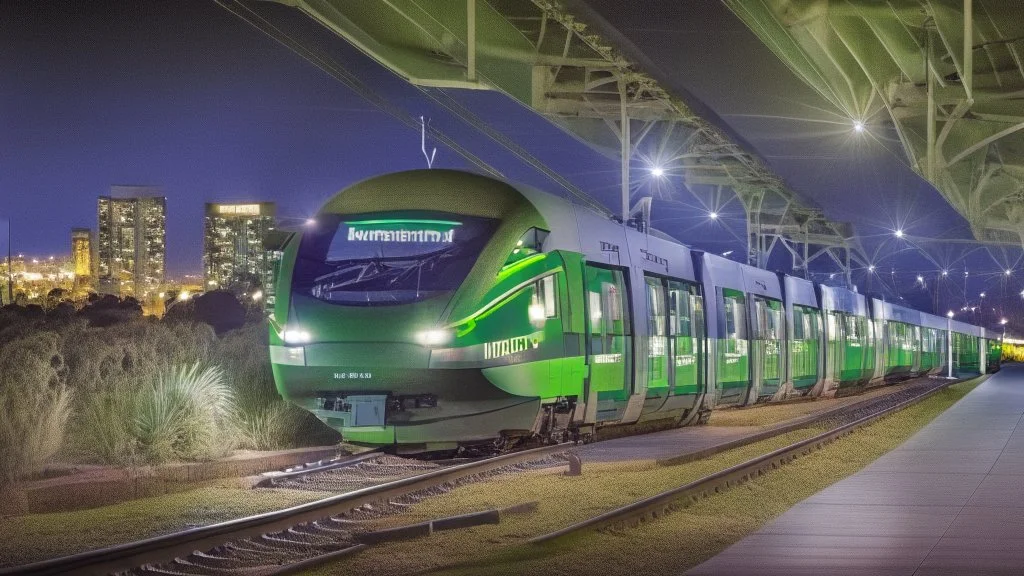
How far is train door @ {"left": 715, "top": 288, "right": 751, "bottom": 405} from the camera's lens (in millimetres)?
23594

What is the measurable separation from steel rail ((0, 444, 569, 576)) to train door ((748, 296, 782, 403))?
46.5ft

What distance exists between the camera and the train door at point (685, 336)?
66.5ft

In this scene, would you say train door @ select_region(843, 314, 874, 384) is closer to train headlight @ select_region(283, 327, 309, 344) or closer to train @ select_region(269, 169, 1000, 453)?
train @ select_region(269, 169, 1000, 453)

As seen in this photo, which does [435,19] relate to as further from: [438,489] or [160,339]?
[438,489]

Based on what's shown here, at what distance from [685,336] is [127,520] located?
11729mm

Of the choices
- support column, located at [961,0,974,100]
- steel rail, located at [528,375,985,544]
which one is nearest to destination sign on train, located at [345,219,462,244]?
steel rail, located at [528,375,985,544]

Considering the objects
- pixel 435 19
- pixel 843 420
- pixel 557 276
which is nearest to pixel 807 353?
pixel 843 420

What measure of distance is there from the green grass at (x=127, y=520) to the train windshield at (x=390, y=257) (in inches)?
94.2

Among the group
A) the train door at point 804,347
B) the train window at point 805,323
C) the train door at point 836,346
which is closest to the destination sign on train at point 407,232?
the train door at point 804,347

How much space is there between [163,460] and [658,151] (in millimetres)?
28971

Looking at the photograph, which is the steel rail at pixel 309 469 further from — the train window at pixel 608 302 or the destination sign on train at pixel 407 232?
the train window at pixel 608 302

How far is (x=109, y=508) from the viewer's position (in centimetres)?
1220

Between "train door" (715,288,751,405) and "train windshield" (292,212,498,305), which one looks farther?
"train door" (715,288,751,405)

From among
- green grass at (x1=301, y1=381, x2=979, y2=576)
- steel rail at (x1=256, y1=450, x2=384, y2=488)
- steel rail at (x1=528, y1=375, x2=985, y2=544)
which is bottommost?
green grass at (x1=301, y1=381, x2=979, y2=576)
